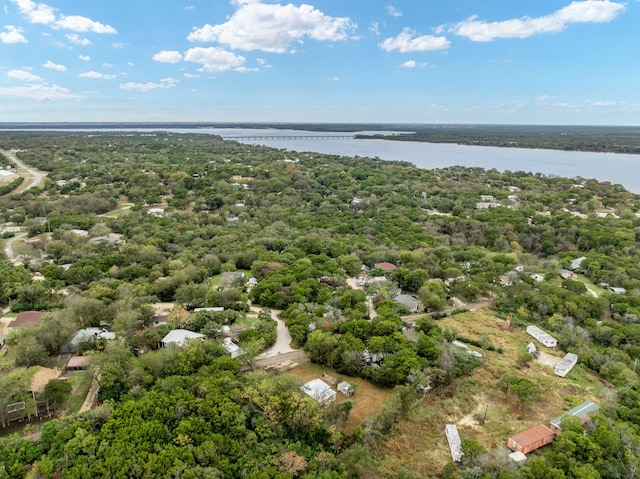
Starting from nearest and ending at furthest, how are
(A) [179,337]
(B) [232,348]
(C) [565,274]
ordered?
(B) [232,348] → (A) [179,337] → (C) [565,274]

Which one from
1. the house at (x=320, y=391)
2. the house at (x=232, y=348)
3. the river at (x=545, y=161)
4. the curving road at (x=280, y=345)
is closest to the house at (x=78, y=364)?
the house at (x=232, y=348)

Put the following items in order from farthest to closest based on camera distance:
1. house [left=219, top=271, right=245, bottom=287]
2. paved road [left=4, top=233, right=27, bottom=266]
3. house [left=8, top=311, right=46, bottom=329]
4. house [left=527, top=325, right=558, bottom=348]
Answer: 1. paved road [left=4, top=233, right=27, bottom=266]
2. house [left=219, top=271, right=245, bottom=287]
3. house [left=527, top=325, right=558, bottom=348]
4. house [left=8, top=311, right=46, bottom=329]

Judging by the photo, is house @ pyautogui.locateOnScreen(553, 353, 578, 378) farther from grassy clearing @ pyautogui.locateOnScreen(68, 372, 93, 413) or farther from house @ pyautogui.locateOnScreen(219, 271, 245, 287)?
grassy clearing @ pyautogui.locateOnScreen(68, 372, 93, 413)

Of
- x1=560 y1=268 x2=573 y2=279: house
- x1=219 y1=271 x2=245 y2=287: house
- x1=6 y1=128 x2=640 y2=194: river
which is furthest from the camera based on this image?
x1=6 y1=128 x2=640 y2=194: river

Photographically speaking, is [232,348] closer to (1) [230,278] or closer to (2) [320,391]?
(2) [320,391]

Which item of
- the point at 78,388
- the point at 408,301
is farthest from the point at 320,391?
the point at 408,301

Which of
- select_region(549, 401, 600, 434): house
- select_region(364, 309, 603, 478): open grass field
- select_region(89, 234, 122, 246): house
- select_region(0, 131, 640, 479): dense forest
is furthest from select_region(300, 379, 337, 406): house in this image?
select_region(89, 234, 122, 246): house
